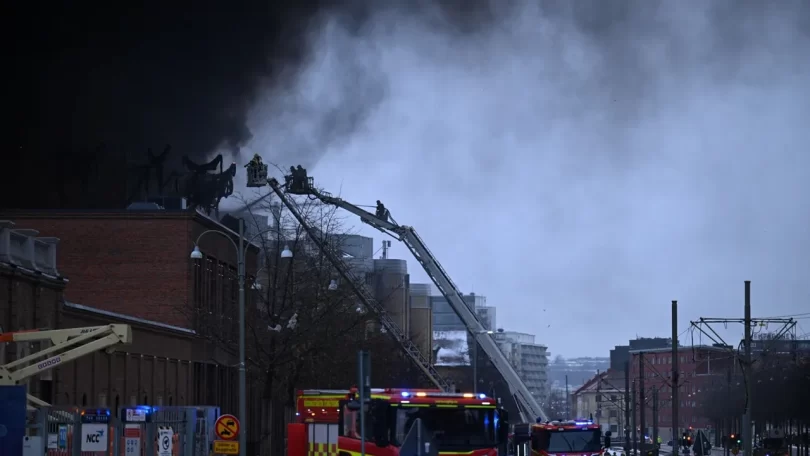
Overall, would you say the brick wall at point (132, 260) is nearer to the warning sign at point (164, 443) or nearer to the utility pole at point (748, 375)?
the utility pole at point (748, 375)

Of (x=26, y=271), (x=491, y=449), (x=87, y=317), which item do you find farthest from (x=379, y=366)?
(x=491, y=449)

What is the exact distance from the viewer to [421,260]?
191ft

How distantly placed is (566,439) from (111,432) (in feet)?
53.9

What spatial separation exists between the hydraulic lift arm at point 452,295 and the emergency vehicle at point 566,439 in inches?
477

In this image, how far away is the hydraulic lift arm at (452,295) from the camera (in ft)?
179

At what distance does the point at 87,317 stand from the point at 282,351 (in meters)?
7.32

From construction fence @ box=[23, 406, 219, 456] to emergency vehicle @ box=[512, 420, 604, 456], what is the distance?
442 inches

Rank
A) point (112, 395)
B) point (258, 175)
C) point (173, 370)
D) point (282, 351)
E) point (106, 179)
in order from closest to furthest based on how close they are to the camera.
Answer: point (282, 351) → point (112, 395) → point (173, 370) → point (258, 175) → point (106, 179)

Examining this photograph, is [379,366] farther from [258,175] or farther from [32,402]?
[32,402]

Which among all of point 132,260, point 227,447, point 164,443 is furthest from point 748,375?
point 227,447

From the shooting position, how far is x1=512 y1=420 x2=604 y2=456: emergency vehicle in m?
41.0

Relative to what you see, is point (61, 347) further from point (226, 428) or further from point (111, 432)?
point (226, 428)

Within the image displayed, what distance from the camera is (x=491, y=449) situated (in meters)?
24.2

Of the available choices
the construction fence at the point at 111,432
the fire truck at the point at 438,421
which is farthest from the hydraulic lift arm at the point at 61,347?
the fire truck at the point at 438,421
